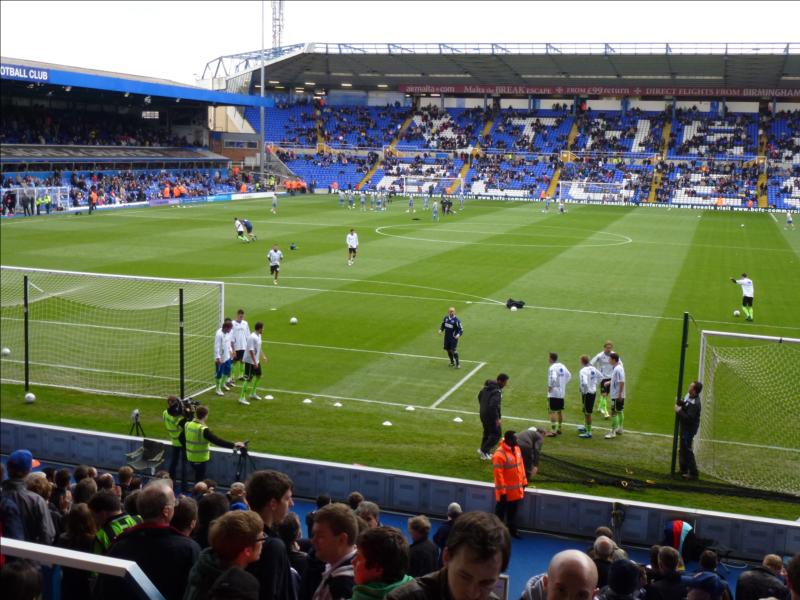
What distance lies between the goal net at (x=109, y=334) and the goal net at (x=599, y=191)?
54268 mm

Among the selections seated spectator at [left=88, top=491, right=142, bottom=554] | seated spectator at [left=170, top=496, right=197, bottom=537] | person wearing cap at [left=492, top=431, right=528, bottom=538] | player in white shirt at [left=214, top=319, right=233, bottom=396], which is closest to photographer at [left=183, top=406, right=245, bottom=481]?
person wearing cap at [left=492, top=431, right=528, bottom=538]

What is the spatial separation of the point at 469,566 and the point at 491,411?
10.9 m

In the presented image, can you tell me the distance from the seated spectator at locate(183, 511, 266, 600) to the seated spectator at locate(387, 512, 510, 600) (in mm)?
1146

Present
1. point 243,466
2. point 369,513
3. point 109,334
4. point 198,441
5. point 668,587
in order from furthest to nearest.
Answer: point 109,334 < point 243,466 < point 198,441 < point 369,513 < point 668,587

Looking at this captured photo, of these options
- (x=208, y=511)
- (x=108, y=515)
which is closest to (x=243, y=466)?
(x=108, y=515)

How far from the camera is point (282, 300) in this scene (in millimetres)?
28391

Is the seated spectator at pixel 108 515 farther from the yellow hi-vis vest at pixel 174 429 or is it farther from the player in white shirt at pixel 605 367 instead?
the player in white shirt at pixel 605 367

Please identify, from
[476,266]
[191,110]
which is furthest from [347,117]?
[476,266]

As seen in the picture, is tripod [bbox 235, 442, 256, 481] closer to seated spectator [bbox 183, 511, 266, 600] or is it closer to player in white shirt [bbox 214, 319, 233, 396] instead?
player in white shirt [bbox 214, 319, 233, 396]

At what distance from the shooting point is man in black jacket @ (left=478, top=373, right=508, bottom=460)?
1443cm

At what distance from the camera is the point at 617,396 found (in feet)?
53.2

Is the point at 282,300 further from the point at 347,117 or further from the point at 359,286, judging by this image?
the point at 347,117

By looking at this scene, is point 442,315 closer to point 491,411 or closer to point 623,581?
point 491,411

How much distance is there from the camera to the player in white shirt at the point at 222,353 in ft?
59.1
